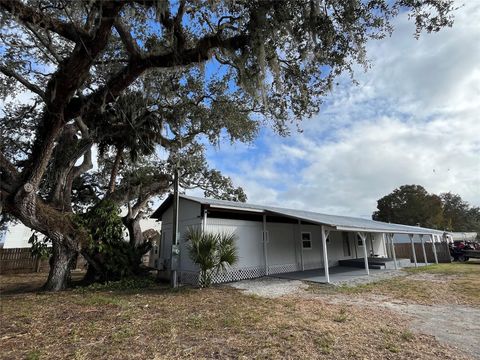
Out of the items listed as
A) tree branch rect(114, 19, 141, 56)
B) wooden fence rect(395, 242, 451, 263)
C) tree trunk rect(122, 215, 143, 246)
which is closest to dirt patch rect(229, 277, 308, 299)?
tree trunk rect(122, 215, 143, 246)

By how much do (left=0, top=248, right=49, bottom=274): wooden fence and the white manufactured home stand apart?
7.91 metres

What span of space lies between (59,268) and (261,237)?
27.4 feet

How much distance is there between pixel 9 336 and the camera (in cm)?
516

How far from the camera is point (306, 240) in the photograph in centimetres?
1647

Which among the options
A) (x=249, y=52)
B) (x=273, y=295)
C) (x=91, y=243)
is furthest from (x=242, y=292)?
(x=249, y=52)

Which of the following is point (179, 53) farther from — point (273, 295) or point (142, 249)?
point (142, 249)

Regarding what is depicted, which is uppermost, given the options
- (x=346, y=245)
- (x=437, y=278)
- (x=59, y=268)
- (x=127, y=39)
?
(x=127, y=39)

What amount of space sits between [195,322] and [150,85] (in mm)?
8005

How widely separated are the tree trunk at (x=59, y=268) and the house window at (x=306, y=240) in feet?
36.5

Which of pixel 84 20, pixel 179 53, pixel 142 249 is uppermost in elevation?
pixel 84 20

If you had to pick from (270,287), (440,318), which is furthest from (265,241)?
(440,318)

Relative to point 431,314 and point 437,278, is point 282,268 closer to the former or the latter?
point 437,278

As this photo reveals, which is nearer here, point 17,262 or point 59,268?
point 59,268

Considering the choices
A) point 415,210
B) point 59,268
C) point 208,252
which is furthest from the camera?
point 415,210
